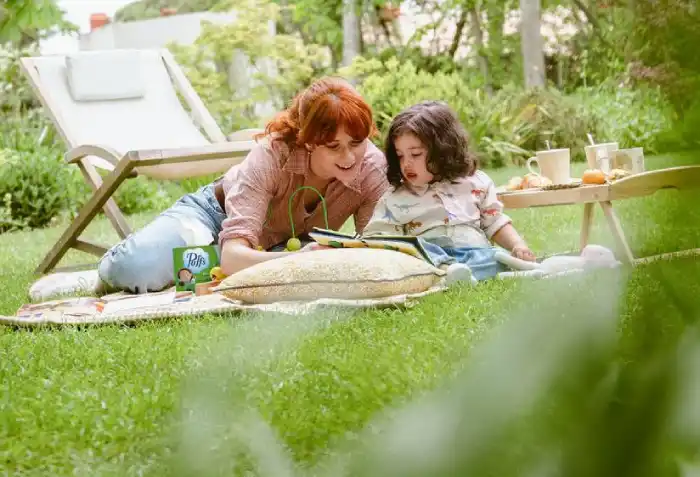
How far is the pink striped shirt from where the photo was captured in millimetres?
3000

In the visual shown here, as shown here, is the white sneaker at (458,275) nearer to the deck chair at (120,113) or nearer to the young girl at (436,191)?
the young girl at (436,191)

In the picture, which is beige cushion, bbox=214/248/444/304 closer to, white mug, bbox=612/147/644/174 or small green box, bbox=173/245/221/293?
small green box, bbox=173/245/221/293

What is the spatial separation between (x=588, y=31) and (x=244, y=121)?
193 inches

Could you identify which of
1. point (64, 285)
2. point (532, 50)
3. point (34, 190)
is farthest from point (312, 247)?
point (532, 50)

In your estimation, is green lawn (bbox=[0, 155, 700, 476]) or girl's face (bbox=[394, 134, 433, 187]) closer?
green lawn (bbox=[0, 155, 700, 476])

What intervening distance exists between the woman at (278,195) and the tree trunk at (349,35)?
25.8 feet

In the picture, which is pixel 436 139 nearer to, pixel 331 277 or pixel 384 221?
pixel 384 221

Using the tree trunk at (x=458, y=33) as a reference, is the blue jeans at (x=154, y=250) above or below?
below

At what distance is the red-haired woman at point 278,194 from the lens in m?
2.95

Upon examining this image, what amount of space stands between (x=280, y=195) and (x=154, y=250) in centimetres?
42

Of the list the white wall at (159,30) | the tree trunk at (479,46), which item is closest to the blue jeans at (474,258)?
the tree trunk at (479,46)


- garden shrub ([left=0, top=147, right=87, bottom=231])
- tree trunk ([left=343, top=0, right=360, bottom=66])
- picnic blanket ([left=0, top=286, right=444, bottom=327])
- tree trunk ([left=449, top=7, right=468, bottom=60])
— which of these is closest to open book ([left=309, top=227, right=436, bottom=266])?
picnic blanket ([left=0, top=286, right=444, bottom=327])

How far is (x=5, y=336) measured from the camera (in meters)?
2.37

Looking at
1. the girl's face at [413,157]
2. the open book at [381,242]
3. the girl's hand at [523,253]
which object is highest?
the girl's face at [413,157]
